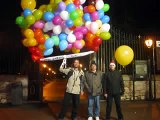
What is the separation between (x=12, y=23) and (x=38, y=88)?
125 inches

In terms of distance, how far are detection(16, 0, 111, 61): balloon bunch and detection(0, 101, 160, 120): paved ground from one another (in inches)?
102

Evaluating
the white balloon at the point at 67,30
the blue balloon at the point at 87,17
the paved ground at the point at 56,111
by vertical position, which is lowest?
the paved ground at the point at 56,111

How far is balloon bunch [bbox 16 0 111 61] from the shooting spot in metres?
9.23

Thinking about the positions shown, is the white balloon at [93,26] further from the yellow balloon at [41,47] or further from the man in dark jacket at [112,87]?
the yellow balloon at [41,47]

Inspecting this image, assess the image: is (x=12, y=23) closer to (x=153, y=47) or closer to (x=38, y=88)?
(x=38, y=88)

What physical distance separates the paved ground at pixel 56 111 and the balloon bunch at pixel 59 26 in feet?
8.49

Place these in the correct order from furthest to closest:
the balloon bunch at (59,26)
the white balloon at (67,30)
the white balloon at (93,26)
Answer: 1. the white balloon at (93,26)
2. the white balloon at (67,30)
3. the balloon bunch at (59,26)

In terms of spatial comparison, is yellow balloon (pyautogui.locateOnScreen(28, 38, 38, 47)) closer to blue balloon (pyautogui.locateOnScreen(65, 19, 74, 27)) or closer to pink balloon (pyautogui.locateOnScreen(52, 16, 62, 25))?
pink balloon (pyautogui.locateOnScreen(52, 16, 62, 25))

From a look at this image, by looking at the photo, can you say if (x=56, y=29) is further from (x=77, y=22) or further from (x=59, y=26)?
(x=77, y=22)

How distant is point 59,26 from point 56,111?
408 cm

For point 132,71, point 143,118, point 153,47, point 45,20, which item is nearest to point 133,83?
point 132,71

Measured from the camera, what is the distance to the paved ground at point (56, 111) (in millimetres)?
11015

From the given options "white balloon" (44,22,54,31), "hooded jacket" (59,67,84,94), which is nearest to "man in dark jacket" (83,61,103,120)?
"hooded jacket" (59,67,84,94)

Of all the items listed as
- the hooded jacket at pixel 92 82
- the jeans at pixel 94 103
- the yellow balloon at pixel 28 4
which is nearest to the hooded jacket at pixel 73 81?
the hooded jacket at pixel 92 82
